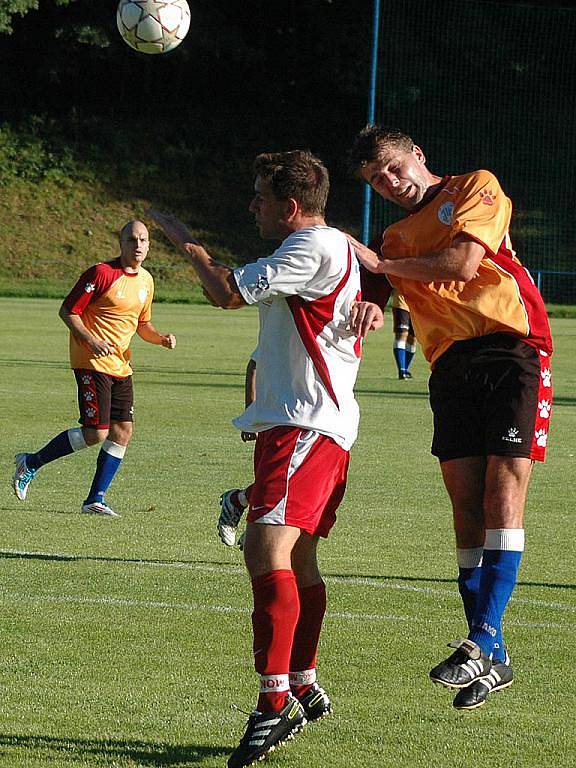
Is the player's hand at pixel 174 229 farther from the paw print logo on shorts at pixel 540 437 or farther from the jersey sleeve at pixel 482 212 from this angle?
the paw print logo on shorts at pixel 540 437

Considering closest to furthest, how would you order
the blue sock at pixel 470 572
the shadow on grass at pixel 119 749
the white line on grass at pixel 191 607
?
1. the shadow on grass at pixel 119 749
2. the blue sock at pixel 470 572
3. the white line on grass at pixel 191 607

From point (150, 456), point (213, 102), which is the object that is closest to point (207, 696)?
point (150, 456)

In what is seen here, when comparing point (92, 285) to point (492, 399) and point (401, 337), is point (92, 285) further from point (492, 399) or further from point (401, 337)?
point (401, 337)

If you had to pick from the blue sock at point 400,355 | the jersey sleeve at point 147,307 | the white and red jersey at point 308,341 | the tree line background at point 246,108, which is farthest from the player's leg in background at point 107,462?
the tree line background at point 246,108

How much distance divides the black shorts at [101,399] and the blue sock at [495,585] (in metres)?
5.05

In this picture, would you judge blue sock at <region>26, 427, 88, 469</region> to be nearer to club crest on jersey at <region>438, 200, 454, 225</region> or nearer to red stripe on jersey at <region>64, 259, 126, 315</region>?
A: red stripe on jersey at <region>64, 259, 126, 315</region>

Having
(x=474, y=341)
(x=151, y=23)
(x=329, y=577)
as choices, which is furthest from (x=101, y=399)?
(x=474, y=341)

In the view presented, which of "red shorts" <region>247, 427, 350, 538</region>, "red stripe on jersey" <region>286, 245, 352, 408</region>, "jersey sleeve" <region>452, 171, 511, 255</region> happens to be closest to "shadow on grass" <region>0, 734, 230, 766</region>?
"red shorts" <region>247, 427, 350, 538</region>

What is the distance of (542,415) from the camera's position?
17.2 feet

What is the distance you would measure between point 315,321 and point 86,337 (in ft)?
17.1

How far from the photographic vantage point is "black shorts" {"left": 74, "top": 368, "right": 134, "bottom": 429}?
9.77 m

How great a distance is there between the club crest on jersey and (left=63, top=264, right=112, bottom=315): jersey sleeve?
198 inches

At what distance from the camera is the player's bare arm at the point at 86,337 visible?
9.69 m

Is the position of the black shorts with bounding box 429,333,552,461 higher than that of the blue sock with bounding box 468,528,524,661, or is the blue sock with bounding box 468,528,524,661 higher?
the black shorts with bounding box 429,333,552,461
